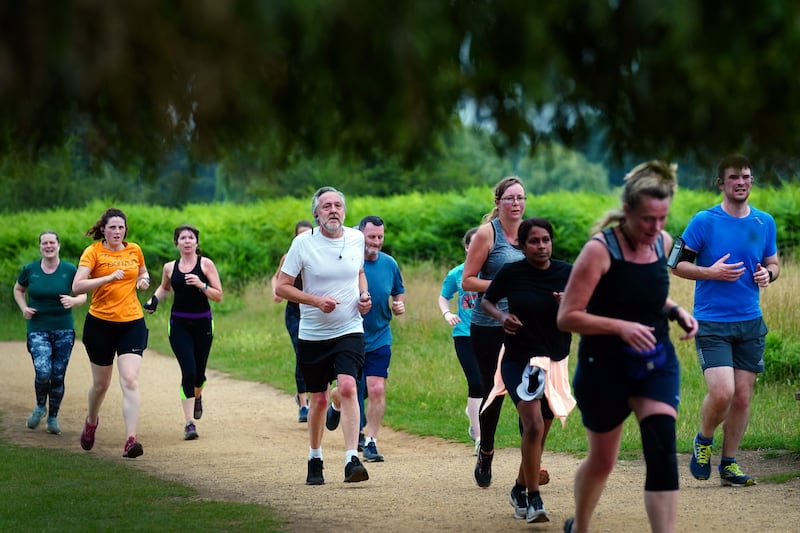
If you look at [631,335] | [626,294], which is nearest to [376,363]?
[626,294]

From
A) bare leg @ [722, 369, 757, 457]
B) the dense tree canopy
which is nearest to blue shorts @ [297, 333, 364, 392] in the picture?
bare leg @ [722, 369, 757, 457]

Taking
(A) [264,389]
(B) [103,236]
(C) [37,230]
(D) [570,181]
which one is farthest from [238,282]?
(D) [570,181]

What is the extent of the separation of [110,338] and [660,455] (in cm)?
695

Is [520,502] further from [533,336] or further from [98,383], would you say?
[98,383]

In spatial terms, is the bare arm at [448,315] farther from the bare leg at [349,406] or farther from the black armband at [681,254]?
the black armband at [681,254]

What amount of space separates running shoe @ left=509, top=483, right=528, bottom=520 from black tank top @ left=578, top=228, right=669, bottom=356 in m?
2.21

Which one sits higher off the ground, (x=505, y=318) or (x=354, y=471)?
(x=505, y=318)

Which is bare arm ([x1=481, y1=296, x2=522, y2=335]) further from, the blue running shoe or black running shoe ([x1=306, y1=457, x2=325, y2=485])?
black running shoe ([x1=306, y1=457, x2=325, y2=485])

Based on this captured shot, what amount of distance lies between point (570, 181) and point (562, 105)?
168 centimetres

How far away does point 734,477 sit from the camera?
9.50 m

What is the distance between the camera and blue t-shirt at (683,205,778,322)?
920 cm

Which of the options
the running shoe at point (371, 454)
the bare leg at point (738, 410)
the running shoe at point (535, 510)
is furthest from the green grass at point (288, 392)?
the running shoe at point (535, 510)

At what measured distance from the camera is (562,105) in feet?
11.8

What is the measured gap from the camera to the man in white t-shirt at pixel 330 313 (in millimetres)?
9570
